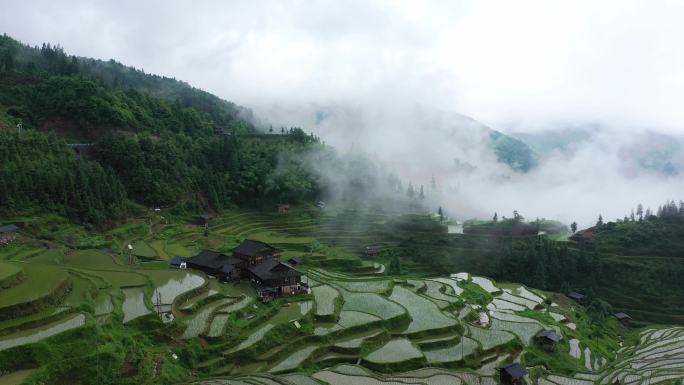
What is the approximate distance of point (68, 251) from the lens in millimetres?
31766

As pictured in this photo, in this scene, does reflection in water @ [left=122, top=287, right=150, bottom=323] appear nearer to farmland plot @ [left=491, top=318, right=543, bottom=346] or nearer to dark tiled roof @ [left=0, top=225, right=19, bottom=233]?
dark tiled roof @ [left=0, top=225, right=19, bottom=233]

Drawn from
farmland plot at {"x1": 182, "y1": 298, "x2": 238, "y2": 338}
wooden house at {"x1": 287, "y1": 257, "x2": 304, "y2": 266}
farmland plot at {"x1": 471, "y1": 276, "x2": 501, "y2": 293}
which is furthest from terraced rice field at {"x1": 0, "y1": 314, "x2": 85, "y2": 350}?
farmland plot at {"x1": 471, "y1": 276, "x2": 501, "y2": 293}

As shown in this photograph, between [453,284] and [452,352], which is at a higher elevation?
[453,284]

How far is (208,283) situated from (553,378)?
19.0 m

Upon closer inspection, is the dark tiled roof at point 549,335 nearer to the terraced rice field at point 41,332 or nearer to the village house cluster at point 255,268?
the village house cluster at point 255,268

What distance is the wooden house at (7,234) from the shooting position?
3047 centimetres

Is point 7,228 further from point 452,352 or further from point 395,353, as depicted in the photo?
point 452,352

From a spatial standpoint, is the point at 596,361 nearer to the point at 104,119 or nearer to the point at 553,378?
the point at 553,378

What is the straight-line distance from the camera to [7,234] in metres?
30.9

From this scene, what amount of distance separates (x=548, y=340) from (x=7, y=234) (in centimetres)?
3447

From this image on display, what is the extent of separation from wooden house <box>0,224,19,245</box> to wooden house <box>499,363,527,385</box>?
30.7m

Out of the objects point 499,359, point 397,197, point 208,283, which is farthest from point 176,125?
point 499,359

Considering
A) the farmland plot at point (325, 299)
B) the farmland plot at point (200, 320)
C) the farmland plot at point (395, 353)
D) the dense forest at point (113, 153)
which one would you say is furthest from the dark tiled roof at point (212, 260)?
the dense forest at point (113, 153)

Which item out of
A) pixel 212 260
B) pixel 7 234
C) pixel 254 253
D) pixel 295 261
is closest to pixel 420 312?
pixel 254 253
